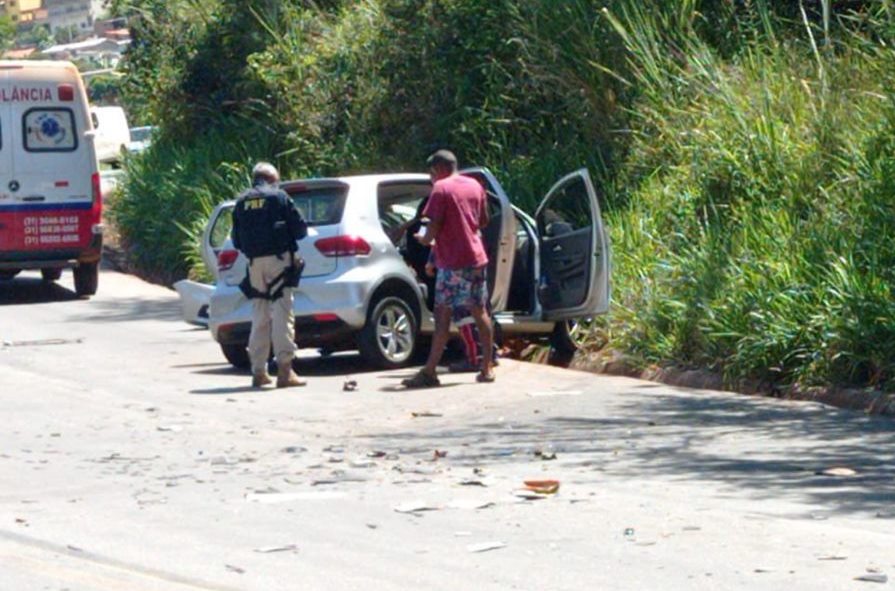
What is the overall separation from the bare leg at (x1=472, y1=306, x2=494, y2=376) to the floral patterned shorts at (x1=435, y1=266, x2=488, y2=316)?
0.18 ft

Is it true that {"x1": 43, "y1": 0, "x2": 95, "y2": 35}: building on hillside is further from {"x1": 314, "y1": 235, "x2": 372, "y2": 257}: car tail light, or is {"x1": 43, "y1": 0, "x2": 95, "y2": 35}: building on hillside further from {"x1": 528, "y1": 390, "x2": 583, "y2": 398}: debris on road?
{"x1": 528, "y1": 390, "x2": 583, "y2": 398}: debris on road

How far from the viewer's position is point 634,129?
17734 mm

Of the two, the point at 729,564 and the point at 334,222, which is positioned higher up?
the point at 334,222

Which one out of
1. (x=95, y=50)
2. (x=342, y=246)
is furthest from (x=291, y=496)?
(x=95, y=50)

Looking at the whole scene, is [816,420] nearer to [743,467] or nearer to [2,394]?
[743,467]

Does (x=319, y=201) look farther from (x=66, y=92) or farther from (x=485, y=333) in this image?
(x=66, y=92)

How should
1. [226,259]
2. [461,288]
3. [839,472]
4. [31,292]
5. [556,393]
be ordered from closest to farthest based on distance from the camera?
1. [839,472]
2. [556,393]
3. [461,288]
4. [226,259]
5. [31,292]

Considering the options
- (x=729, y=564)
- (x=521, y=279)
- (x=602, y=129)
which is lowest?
(x=729, y=564)

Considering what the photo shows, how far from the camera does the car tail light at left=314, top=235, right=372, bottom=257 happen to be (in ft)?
44.9

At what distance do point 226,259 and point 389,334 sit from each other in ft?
4.86

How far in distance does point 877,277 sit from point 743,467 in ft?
10.9

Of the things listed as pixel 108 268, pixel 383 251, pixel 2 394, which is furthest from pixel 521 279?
pixel 108 268

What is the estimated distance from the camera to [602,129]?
18547 mm

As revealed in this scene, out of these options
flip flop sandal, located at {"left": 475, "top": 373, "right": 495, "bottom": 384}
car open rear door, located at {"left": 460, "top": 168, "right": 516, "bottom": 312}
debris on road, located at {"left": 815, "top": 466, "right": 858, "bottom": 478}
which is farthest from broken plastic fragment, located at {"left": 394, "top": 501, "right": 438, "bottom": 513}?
car open rear door, located at {"left": 460, "top": 168, "right": 516, "bottom": 312}
